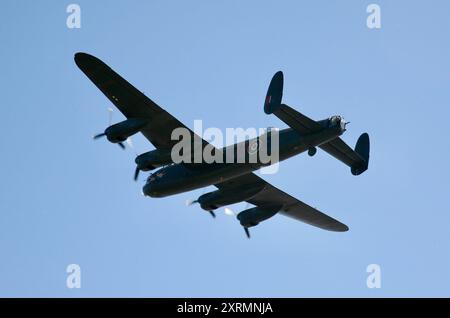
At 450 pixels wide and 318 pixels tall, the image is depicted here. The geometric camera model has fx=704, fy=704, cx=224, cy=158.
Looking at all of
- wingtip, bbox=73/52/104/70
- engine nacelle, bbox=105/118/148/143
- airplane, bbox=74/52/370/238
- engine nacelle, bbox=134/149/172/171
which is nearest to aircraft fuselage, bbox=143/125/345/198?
airplane, bbox=74/52/370/238

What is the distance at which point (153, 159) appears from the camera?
28.7 metres

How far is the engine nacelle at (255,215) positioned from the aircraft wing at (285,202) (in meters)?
0.48

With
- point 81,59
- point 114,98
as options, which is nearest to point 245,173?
point 114,98

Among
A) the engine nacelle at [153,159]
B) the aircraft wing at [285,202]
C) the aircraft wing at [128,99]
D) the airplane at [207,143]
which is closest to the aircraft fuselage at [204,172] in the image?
the airplane at [207,143]

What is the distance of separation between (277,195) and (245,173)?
474 cm

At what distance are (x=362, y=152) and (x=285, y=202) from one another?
6431 millimetres

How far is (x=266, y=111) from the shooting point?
2473 centimetres

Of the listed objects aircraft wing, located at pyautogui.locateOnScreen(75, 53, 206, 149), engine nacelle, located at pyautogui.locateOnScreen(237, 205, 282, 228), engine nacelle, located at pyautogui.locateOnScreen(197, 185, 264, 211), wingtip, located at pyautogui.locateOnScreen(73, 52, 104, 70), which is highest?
wingtip, located at pyautogui.locateOnScreen(73, 52, 104, 70)

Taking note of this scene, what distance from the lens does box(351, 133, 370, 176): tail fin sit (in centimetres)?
2795

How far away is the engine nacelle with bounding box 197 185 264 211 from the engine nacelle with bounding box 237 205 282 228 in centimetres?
135

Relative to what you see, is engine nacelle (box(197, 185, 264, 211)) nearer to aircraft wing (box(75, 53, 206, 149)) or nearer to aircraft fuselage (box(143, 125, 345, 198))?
aircraft fuselage (box(143, 125, 345, 198))

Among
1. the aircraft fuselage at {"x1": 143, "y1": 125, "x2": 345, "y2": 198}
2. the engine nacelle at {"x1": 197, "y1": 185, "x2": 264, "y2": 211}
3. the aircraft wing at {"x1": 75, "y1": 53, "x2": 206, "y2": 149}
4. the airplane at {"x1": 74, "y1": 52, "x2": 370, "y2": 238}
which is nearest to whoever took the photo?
the airplane at {"x1": 74, "y1": 52, "x2": 370, "y2": 238}

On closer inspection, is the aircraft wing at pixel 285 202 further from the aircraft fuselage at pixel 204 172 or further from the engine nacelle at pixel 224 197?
the aircraft fuselage at pixel 204 172

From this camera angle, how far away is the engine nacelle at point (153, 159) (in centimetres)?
2870
